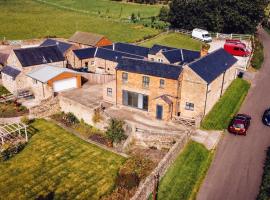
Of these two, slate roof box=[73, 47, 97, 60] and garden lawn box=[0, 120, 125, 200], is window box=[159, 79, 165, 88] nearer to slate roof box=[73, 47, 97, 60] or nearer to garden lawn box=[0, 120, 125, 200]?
garden lawn box=[0, 120, 125, 200]

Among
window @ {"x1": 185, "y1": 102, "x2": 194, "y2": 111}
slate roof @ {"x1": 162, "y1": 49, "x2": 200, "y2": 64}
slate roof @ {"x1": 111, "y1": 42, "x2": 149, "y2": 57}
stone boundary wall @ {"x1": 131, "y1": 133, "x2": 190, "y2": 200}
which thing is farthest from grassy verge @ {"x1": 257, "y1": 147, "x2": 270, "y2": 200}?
slate roof @ {"x1": 111, "y1": 42, "x2": 149, "y2": 57}

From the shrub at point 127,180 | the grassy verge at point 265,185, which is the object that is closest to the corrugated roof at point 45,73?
the shrub at point 127,180

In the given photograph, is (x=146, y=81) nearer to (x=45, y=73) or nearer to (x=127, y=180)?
(x=127, y=180)

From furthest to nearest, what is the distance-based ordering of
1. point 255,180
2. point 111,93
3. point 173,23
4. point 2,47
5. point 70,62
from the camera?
point 173,23
point 2,47
point 70,62
point 111,93
point 255,180

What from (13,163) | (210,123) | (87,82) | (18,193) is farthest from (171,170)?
(87,82)

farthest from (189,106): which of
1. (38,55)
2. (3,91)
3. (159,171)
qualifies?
(3,91)

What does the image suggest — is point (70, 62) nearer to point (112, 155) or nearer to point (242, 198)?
point (112, 155)

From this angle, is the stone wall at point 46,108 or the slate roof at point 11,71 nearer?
the stone wall at point 46,108

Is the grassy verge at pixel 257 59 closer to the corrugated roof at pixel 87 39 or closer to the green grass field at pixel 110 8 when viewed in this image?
the corrugated roof at pixel 87 39
